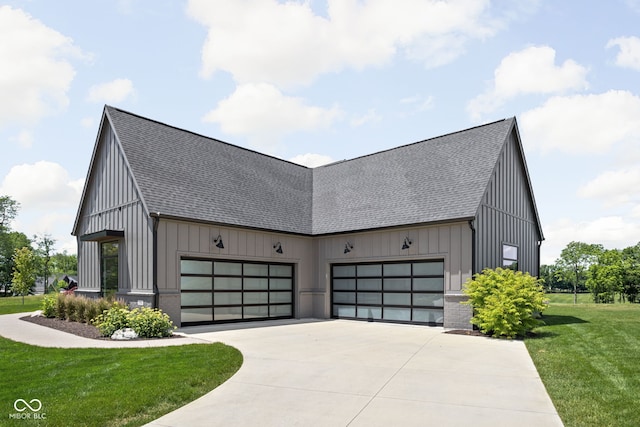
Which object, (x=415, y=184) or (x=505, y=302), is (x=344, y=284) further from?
(x=505, y=302)

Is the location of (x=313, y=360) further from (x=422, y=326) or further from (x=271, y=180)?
(x=271, y=180)

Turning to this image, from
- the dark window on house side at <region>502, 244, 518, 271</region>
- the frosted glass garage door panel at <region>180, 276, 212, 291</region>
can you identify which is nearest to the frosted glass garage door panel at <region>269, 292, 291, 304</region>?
the frosted glass garage door panel at <region>180, 276, 212, 291</region>

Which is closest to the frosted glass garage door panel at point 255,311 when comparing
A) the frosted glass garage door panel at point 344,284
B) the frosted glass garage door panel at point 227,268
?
the frosted glass garage door panel at point 227,268

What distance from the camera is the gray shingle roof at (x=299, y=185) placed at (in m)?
15.8

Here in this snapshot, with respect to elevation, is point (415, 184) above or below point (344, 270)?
above

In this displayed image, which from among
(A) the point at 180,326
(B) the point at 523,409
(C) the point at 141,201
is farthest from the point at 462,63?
(A) the point at 180,326

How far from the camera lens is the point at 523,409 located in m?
6.03

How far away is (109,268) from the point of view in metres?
17.1

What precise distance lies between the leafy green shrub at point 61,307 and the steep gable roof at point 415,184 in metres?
10.1

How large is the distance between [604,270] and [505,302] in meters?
40.7

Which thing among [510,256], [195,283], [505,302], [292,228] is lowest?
[505,302]

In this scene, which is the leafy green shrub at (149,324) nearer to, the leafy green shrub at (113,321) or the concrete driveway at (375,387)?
the leafy green shrub at (113,321)

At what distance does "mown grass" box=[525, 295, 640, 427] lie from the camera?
5.77 m

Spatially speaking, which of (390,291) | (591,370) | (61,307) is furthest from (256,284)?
(591,370)
